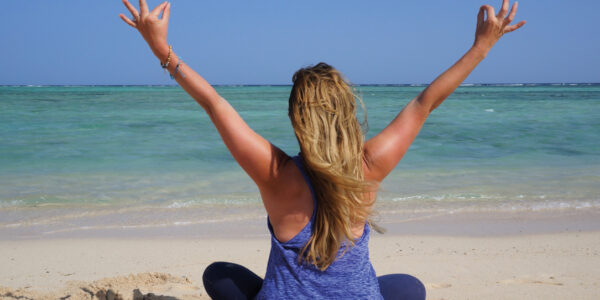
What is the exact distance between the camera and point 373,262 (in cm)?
450

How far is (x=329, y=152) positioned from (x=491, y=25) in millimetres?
786

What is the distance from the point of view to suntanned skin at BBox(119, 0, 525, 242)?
5.13ft

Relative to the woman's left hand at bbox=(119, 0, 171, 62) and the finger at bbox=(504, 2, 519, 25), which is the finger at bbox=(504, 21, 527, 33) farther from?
the woman's left hand at bbox=(119, 0, 171, 62)

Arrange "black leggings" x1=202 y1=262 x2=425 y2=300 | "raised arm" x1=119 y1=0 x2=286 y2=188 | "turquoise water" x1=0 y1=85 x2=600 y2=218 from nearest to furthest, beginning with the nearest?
1. "raised arm" x1=119 y1=0 x2=286 y2=188
2. "black leggings" x1=202 y1=262 x2=425 y2=300
3. "turquoise water" x1=0 y1=85 x2=600 y2=218

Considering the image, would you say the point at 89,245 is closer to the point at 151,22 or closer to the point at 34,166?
the point at 151,22

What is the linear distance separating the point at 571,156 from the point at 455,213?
633cm

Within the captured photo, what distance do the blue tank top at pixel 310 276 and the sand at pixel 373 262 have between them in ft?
6.39

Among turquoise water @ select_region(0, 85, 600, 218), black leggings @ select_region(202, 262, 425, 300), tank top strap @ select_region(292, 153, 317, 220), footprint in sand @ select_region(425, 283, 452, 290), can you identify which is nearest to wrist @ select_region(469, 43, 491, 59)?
tank top strap @ select_region(292, 153, 317, 220)

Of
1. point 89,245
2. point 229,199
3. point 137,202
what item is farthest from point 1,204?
point 229,199

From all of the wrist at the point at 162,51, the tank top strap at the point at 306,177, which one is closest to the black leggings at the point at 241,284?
the tank top strap at the point at 306,177

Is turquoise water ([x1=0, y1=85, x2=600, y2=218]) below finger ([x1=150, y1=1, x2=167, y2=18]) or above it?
below

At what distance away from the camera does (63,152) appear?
445 inches

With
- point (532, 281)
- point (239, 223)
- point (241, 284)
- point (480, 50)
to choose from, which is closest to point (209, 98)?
point (241, 284)

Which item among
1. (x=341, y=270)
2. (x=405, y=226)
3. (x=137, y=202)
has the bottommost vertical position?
(x=137, y=202)
